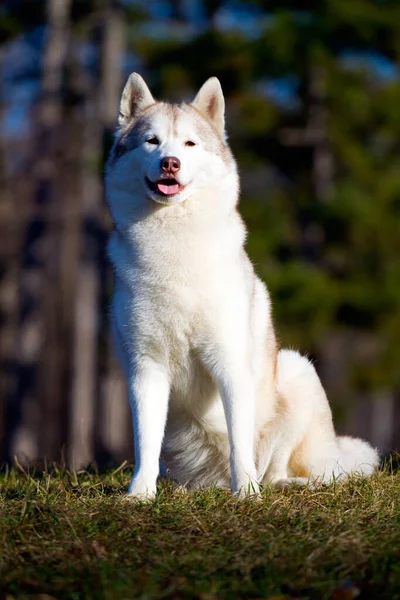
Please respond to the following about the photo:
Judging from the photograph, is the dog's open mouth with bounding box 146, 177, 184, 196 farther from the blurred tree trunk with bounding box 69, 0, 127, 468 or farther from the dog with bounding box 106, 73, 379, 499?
the blurred tree trunk with bounding box 69, 0, 127, 468

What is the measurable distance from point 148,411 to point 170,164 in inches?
52.4

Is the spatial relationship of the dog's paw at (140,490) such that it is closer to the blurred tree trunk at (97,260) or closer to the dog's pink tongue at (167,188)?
the dog's pink tongue at (167,188)

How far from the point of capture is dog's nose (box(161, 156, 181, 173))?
5.07 meters

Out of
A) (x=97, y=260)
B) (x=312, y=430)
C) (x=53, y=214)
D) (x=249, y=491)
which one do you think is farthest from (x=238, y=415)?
(x=53, y=214)

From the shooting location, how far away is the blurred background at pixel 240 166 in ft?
57.5

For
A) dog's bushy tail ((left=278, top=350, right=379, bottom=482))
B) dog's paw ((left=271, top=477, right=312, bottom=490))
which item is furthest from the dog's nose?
dog's paw ((left=271, top=477, right=312, bottom=490))

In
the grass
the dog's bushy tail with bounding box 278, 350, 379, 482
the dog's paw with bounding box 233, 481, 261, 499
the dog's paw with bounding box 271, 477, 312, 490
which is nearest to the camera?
the grass

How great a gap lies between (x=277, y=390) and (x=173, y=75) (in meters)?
12.8

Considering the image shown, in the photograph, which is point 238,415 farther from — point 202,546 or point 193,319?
point 202,546

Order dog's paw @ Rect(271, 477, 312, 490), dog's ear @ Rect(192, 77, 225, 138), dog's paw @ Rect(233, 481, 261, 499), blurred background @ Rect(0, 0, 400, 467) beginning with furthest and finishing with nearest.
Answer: blurred background @ Rect(0, 0, 400, 467)
dog's ear @ Rect(192, 77, 225, 138)
dog's paw @ Rect(271, 477, 312, 490)
dog's paw @ Rect(233, 481, 261, 499)

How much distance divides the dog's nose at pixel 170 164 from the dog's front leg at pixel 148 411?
1.03 m

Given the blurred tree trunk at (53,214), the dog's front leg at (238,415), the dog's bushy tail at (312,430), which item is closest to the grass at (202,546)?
the dog's front leg at (238,415)

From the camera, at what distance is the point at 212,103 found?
567 centimetres

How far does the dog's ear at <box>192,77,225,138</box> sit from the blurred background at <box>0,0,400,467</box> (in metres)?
10.9
